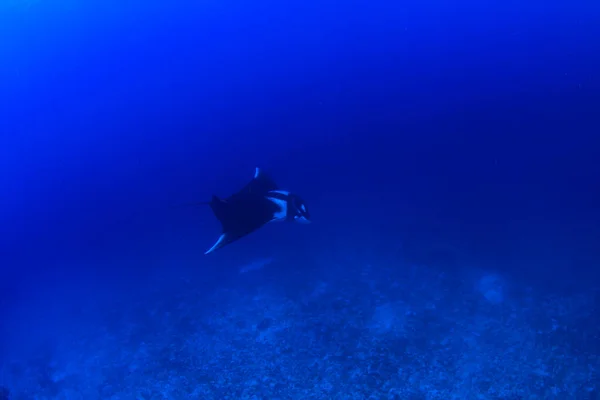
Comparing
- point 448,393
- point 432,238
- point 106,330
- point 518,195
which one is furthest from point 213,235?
point 518,195

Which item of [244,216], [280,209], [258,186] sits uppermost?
Answer: [258,186]

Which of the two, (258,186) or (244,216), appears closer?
(244,216)

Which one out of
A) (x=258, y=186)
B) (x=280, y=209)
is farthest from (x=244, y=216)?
(x=258, y=186)

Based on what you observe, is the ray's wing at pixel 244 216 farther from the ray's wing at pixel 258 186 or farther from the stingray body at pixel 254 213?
the ray's wing at pixel 258 186

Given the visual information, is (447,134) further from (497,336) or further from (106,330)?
(106,330)

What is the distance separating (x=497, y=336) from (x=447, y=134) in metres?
10.9

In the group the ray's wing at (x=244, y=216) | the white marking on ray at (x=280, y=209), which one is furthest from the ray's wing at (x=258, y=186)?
the white marking on ray at (x=280, y=209)

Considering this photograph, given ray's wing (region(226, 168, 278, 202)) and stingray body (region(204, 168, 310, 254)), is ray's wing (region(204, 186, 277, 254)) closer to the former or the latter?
stingray body (region(204, 168, 310, 254))

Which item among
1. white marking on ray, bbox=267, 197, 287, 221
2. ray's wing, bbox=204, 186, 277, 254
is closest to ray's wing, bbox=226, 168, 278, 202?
ray's wing, bbox=204, 186, 277, 254

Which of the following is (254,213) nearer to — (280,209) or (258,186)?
(280,209)

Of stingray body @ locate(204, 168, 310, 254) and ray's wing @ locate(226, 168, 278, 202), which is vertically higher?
ray's wing @ locate(226, 168, 278, 202)

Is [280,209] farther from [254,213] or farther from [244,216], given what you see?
[244,216]

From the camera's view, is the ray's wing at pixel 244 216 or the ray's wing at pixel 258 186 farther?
the ray's wing at pixel 258 186

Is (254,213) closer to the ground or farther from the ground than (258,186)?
closer to the ground
